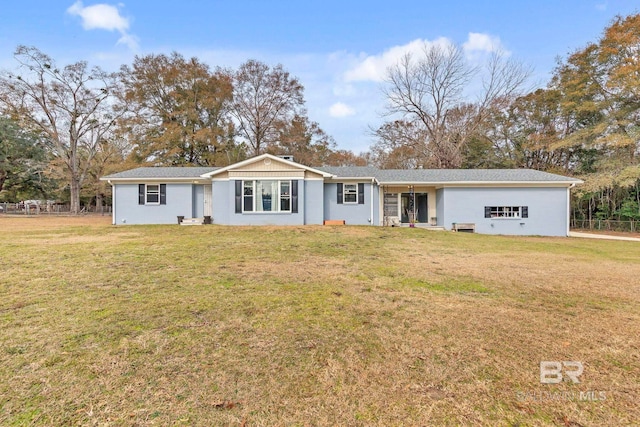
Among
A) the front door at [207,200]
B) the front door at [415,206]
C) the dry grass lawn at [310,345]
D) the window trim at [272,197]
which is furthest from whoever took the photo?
the front door at [415,206]

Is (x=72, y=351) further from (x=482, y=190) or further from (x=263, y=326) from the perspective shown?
(x=482, y=190)

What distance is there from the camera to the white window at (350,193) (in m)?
16.6

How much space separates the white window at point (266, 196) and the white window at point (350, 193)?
120 inches

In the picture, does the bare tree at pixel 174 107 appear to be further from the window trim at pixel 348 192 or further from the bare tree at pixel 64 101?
the window trim at pixel 348 192

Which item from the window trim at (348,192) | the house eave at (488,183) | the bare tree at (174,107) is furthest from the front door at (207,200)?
the bare tree at (174,107)

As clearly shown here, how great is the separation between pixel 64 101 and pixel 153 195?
60.6 feet

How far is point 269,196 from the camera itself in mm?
15625

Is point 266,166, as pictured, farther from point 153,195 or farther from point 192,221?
point 153,195

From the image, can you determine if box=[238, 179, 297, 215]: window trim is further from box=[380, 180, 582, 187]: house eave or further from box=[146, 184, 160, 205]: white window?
box=[146, 184, 160, 205]: white window

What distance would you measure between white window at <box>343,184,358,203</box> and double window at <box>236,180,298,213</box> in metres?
2.76

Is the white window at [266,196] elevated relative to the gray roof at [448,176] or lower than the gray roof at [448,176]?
lower

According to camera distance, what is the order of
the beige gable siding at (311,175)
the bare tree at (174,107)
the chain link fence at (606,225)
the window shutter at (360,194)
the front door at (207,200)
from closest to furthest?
the beige gable siding at (311,175) < the window shutter at (360,194) < the front door at (207,200) < the chain link fence at (606,225) < the bare tree at (174,107)

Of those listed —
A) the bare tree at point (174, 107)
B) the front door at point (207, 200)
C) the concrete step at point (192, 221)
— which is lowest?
the concrete step at point (192, 221)

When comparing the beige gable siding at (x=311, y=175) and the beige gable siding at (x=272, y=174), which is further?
the beige gable siding at (x=311, y=175)
